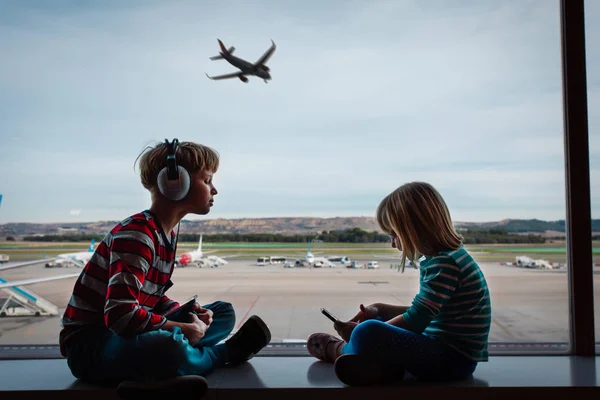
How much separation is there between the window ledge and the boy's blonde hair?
2.04 ft

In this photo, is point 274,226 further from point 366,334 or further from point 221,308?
point 366,334

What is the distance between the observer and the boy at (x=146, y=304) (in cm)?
120

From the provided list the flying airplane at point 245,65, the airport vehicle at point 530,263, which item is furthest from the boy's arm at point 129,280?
the airport vehicle at point 530,263

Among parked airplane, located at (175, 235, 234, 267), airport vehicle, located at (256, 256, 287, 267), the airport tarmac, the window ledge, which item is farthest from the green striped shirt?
airport vehicle, located at (256, 256, 287, 267)

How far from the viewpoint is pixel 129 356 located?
1.22 m

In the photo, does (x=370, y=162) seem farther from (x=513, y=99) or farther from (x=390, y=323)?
(x=390, y=323)

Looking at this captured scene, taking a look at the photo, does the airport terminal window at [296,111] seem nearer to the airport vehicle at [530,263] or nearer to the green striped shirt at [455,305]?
the airport vehicle at [530,263]

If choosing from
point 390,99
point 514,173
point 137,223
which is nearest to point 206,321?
point 137,223

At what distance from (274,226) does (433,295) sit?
1.18 metres

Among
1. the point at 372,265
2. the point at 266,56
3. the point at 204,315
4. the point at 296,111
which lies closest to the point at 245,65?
the point at 266,56

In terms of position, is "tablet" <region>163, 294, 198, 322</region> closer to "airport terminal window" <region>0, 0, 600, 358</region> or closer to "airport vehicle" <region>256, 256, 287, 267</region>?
"airport terminal window" <region>0, 0, 600, 358</region>

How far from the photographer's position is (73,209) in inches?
87.7

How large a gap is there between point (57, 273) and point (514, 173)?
8.96 feet

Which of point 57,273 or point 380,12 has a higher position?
point 380,12
